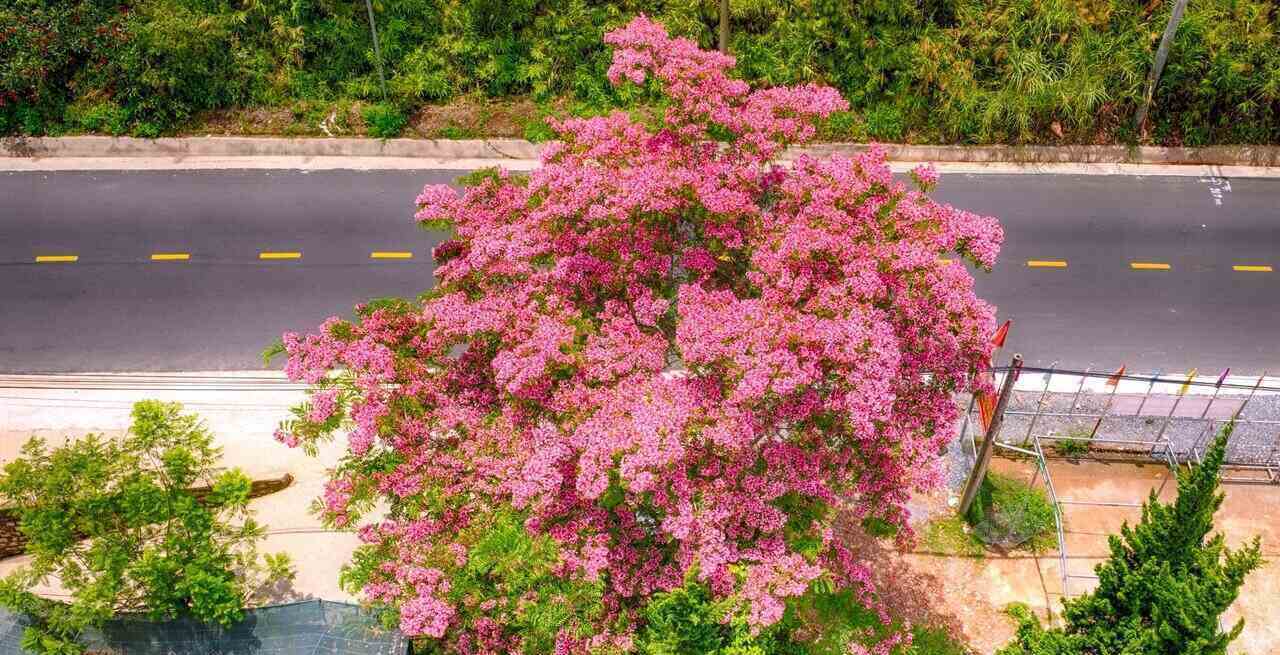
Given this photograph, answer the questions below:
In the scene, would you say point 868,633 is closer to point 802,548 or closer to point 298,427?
point 802,548

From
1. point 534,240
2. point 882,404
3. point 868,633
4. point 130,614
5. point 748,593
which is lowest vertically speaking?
point 130,614

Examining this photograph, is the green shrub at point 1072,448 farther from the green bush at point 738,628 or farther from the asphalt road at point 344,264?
the green bush at point 738,628

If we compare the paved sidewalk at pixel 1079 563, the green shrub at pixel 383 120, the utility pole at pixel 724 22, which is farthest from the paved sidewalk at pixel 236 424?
the utility pole at pixel 724 22

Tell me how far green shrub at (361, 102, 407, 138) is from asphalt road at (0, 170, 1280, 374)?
1.48 m

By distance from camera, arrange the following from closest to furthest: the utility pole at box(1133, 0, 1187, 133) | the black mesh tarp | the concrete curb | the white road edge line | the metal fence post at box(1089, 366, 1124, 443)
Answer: the black mesh tarp
the metal fence post at box(1089, 366, 1124, 443)
the utility pole at box(1133, 0, 1187, 133)
the white road edge line
the concrete curb

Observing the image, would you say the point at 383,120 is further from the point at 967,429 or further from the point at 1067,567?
the point at 1067,567

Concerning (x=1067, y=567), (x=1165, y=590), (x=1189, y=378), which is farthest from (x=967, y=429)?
(x=1165, y=590)

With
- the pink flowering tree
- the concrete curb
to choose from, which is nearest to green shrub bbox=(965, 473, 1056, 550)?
the pink flowering tree

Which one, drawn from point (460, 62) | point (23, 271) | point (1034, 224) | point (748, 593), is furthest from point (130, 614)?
point (1034, 224)

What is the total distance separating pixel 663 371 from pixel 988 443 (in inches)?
256

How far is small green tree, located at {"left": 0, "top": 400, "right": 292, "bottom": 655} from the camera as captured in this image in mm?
10969

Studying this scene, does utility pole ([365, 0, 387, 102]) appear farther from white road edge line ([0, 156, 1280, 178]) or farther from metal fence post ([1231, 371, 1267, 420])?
metal fence post ([1231, 371, 1267, 420])

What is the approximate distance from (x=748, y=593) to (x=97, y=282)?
17723 mm

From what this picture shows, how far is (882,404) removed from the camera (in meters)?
9.01
